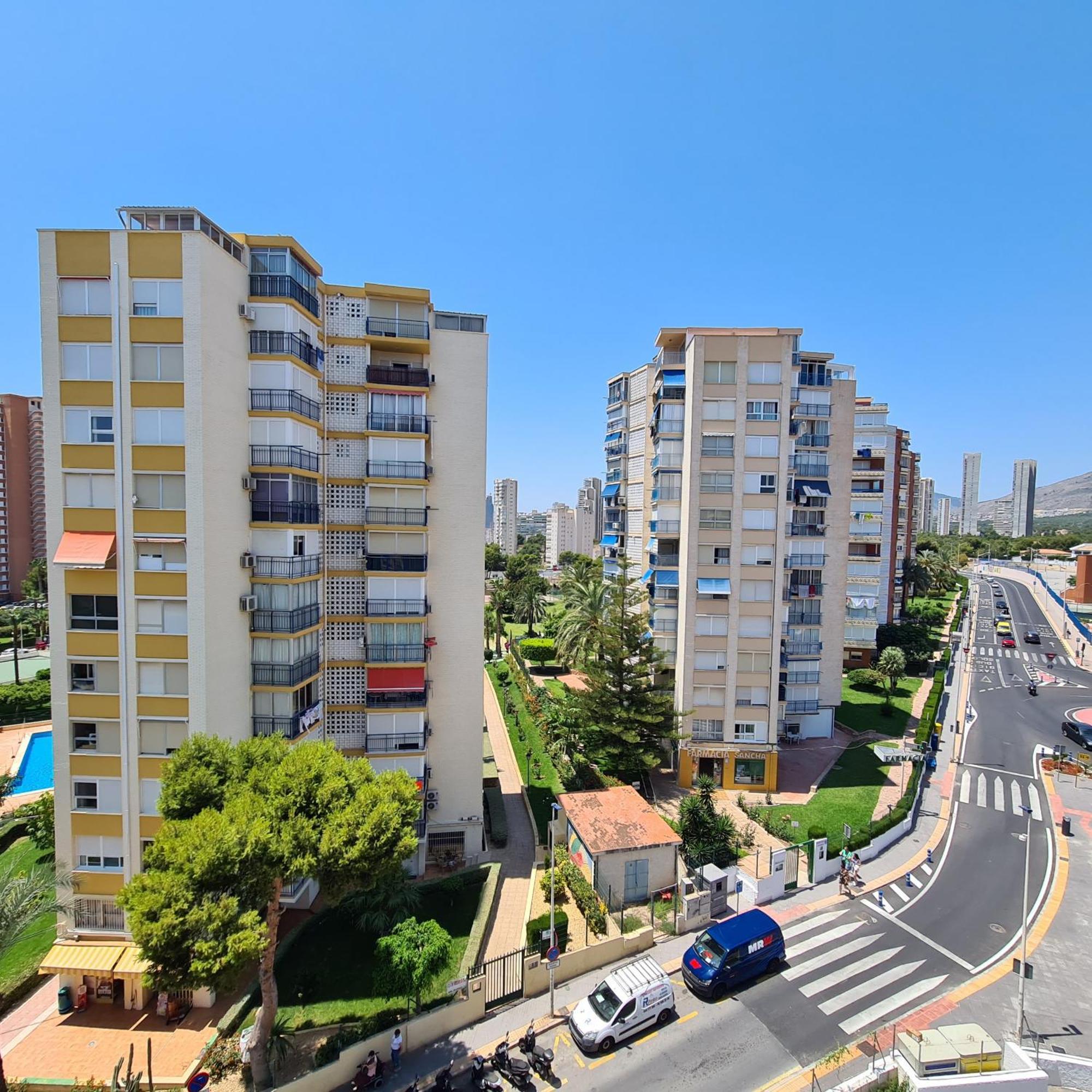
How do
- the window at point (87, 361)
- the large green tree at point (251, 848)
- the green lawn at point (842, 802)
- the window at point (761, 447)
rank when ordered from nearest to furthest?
the large green tree at point (251, 848), the window at point (87, 361), the green lawn at point (842, 802), the window at point (761, 447)

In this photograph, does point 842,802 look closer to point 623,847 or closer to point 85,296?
point 623,847

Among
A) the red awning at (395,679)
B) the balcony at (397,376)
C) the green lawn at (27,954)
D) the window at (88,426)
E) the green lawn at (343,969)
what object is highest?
the balcony at (397,376)

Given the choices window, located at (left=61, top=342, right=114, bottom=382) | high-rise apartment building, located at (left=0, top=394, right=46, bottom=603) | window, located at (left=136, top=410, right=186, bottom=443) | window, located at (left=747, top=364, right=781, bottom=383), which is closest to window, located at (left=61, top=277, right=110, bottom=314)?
window, located at (left=61, top=342, right=114, bottom=382)

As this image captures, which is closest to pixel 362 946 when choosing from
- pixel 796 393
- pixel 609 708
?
pixel 609 708

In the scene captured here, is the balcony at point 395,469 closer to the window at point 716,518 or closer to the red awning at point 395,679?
the red awning at point 395,679

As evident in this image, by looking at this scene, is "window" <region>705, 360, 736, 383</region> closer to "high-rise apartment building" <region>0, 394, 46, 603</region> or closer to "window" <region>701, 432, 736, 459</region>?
"window" <region>701, 432, 736, 459</region>

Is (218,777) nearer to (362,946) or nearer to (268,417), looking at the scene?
(362,946)

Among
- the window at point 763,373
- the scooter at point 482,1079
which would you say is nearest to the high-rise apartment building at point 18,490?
the window at point 763,373
